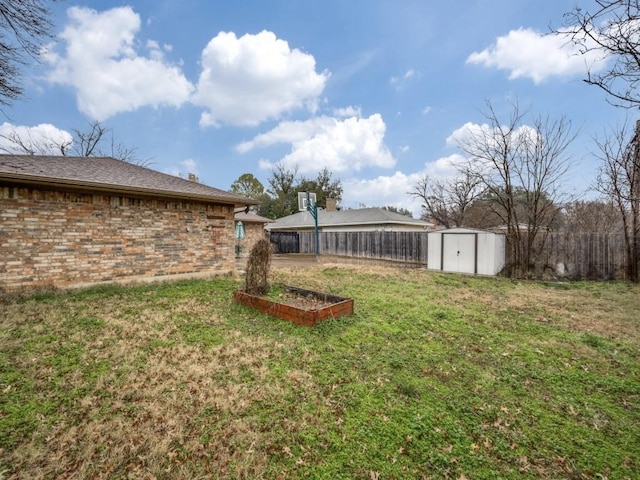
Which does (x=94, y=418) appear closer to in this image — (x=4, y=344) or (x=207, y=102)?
(x=4, y=344)

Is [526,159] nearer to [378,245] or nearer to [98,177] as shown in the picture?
[378,245]

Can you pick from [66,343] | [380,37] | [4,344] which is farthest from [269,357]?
[380,37]

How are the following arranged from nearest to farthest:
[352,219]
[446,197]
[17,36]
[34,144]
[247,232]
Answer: [17,36] → [34,144] → [247,232] → [352,219] → [446,197]

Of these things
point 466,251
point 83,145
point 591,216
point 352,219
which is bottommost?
point 466,251

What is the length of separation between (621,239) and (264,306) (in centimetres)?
1209

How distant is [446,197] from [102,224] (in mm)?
22592

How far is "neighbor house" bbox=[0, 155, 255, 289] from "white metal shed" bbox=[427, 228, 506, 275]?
779 cm

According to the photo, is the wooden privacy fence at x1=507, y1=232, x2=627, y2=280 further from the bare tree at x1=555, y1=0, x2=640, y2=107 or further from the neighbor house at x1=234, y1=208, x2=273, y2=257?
the neighbor house at x1=234, y1=208, x2=273, y2=257

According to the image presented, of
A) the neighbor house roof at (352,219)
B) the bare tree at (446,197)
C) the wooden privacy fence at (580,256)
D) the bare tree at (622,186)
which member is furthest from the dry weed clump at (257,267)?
the bare tree at (446,197)

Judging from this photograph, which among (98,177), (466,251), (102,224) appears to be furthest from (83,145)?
(466,251)

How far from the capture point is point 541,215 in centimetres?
1055

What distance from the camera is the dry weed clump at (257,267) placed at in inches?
227

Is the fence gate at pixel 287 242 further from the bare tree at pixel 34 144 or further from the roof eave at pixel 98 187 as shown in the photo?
the bare tree at pixel 34 144

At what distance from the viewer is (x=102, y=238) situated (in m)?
6.48
